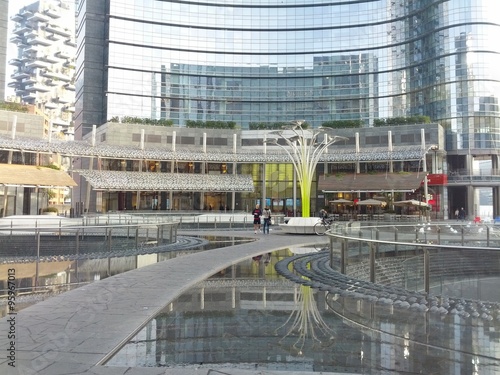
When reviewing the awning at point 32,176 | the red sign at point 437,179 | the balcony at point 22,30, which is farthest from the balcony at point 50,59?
the red sign at point 437,179

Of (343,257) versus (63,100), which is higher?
(63,100)

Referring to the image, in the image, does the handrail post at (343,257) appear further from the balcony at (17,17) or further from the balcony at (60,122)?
the balcony at (17,17)

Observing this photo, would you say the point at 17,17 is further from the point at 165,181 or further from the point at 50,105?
the point at 165,181

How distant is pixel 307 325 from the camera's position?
21.4 ft

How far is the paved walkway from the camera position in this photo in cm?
464

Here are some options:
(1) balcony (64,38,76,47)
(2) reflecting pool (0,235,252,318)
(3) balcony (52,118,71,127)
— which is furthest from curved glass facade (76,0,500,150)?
(1) balcony (64,38,76,47)

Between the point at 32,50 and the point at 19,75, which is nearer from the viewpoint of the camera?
the point at 32,50

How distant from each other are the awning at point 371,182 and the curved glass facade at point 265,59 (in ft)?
60.7

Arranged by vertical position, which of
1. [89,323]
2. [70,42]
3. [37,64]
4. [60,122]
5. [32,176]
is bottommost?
[89,323]

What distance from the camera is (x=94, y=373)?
14.6 feet

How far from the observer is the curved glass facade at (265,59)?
72.4 metres

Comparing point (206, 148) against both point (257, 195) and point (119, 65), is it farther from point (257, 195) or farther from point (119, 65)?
point (119, 65)

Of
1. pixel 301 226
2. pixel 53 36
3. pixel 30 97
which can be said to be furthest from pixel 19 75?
pixel 301 226

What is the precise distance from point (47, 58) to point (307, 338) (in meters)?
174
